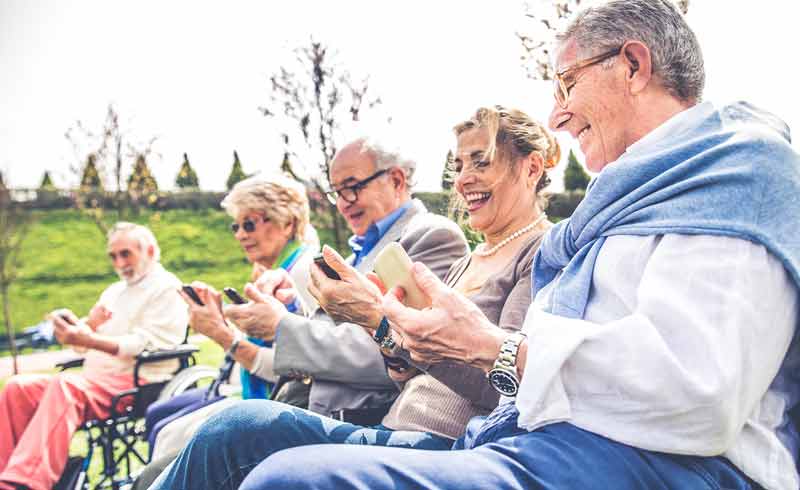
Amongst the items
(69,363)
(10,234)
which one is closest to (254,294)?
(69,363)

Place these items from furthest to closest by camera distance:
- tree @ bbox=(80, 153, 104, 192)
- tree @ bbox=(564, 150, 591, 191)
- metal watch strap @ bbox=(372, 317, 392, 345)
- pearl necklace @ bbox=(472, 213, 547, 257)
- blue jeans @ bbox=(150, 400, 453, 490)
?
tree @ bbox=(80, 153, 104, 192), tree @ bbox=(564, 150, 591, 191), pearl necklace @ bbox=(472, 213, 547, 257), metal watch strap @ bbox=(372, 317, 392, 345), blue jeans @ bbox=(150, 400, 453, 490)

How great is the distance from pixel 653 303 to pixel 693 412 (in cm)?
20

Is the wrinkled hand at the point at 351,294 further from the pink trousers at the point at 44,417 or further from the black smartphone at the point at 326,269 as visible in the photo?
the pink trousers at the point at 44,417

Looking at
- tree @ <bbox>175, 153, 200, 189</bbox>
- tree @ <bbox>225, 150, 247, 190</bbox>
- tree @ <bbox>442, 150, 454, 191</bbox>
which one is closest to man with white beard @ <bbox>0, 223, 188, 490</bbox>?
tree @ <bbox>442, 150, 454, 191</bbox>

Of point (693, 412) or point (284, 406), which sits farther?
point (284, 406)

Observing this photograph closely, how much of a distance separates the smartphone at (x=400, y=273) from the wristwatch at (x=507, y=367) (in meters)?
0.39

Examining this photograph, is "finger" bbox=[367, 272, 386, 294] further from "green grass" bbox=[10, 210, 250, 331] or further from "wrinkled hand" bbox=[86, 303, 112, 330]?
"green grass" bbox=[10, 210, 250, 331]

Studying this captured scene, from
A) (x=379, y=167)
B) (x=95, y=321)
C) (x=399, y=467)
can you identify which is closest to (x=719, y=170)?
(x=399, y=467)

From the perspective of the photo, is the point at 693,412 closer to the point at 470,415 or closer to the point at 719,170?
the point at 719,170

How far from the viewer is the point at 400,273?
178 centimetres

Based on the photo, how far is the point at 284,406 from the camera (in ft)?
5.77

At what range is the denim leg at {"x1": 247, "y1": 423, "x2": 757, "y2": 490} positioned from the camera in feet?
3.83

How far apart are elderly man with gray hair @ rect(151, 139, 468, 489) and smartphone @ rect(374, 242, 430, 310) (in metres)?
0.24

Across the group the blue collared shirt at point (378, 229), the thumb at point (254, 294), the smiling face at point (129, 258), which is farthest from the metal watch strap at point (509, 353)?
Answer: the smiling face at point (129, 258)
